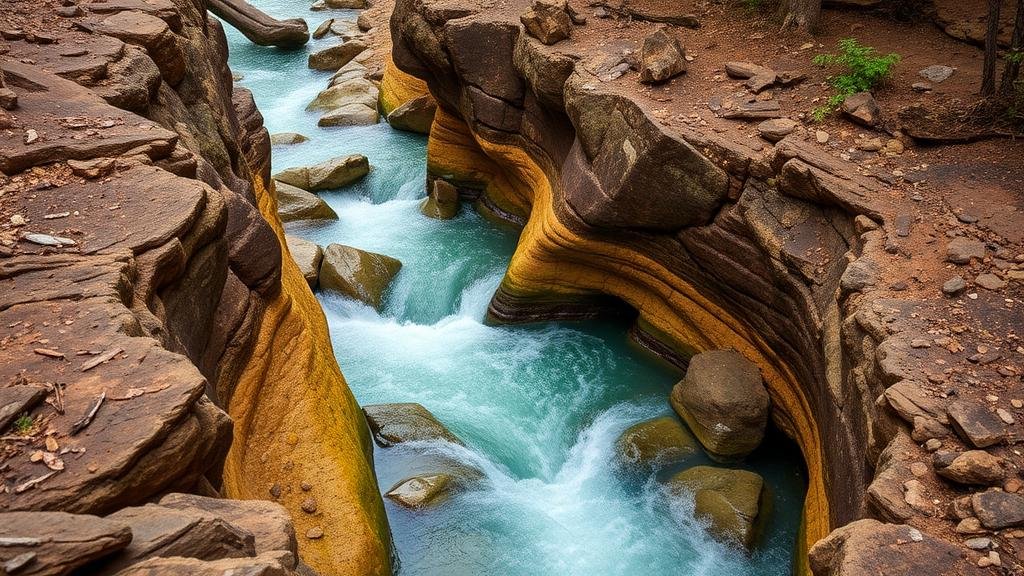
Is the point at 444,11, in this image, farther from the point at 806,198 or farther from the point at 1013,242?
the point at 1013,242

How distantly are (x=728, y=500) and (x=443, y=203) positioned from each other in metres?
8.54

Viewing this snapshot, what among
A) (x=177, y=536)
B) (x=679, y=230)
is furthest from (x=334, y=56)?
(x=177, y=536)

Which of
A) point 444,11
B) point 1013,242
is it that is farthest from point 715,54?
point 1013,242

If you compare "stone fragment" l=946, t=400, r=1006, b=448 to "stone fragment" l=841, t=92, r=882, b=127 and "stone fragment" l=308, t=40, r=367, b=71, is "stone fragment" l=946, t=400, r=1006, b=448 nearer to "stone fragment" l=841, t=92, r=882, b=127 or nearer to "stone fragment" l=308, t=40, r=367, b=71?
"stone fragment" l=841, t=92, r=882, b=127

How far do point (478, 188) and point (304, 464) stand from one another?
9128mm

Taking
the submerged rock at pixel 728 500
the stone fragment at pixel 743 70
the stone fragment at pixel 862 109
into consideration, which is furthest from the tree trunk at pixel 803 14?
the submerged rock at pixel 728 500

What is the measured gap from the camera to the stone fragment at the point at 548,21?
11.7 meters

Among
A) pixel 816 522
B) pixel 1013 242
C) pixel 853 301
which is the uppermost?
pixel 1013 242

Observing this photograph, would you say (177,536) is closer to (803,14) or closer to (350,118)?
(803,14)

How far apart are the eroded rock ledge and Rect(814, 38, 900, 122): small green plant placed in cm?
74

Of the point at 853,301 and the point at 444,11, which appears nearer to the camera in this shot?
the point at 853,301

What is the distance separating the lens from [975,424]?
5.32 metres

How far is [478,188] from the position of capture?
51.1 feet

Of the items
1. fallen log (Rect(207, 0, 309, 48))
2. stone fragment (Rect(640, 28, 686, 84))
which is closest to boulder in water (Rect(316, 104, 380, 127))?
fallen log (Rect(207, 0, 309, 48))
